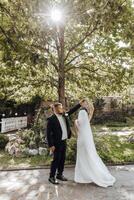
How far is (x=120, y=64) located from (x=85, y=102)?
19.4 feet

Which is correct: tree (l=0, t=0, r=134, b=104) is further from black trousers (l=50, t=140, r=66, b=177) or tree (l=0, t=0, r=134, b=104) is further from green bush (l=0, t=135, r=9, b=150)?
black trousers (l=50, t=140, r=66, b=177)

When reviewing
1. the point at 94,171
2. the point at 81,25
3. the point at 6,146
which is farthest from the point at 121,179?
the point at 81,25

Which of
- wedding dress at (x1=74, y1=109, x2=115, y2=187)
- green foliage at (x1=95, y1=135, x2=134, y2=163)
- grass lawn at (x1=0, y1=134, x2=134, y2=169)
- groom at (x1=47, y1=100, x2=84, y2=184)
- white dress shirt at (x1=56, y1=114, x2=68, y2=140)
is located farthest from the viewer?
green foliage at (x1=95, y1=135, x2=134, y2=163)

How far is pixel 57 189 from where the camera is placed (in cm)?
691

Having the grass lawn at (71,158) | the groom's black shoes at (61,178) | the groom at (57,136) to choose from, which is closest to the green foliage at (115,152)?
the grass lawn at (71,158)

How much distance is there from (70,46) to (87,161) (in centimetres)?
704

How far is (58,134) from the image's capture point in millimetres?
7488

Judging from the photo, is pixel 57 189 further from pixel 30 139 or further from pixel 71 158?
pixel 30 139

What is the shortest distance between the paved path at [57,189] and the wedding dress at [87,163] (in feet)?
0.55

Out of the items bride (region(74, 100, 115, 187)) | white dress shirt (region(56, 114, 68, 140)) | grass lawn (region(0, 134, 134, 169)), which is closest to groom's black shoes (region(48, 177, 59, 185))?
bride (region(74, 100, 115, 187))

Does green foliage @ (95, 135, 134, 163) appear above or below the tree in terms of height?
below

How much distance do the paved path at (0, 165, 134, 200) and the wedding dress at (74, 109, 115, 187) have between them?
6.6 inches

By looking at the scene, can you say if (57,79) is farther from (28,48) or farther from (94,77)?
(28,48)

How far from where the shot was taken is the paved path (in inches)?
251
